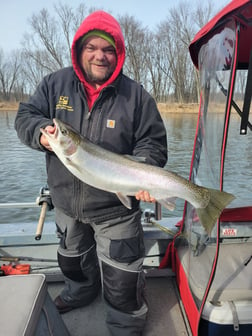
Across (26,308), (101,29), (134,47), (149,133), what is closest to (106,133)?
(149,133)

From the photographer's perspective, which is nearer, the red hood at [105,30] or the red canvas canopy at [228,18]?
the red canvas canopy at [228,18]

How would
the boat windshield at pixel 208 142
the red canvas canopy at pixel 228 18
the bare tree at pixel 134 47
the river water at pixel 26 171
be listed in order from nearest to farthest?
the red canvas canopy at pixel 228 18
the boat windshield at pixel 208 142
the river water at pixel 26 171
the bare tree at pixel 134 47

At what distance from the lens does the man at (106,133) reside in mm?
2389

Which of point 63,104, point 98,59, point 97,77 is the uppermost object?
point 98,59

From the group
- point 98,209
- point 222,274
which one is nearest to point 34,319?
point 98,209

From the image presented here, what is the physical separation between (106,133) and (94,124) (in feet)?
0.39

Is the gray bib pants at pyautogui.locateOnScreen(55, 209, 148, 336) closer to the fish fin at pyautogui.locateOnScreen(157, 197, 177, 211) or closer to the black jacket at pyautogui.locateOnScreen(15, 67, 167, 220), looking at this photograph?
the black jacket at pyautogui.locateOnScreen(15, 67, 167, 220)

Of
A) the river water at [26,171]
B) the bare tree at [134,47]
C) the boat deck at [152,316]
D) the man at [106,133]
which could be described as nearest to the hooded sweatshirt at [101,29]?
the man at [106,133]

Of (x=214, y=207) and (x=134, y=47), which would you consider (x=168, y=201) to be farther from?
(x=134, y=47)

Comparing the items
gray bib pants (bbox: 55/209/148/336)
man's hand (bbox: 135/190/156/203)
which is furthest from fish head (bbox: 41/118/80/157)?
gray bib pants (bbox: 55/209/148/336)

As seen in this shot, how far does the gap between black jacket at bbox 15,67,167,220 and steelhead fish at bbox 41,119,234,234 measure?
9.9 inches

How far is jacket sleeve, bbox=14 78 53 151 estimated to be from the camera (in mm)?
2275

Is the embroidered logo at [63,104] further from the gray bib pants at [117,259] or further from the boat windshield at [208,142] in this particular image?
the boat windshield at [208,142]

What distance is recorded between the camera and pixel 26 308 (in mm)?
1604
